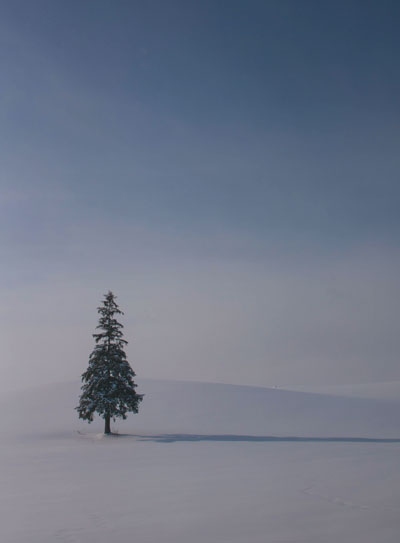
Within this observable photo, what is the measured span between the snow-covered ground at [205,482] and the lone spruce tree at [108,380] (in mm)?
2142

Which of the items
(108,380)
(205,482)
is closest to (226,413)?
(108,380)

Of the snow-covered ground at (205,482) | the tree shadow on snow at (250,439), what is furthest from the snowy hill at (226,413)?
the tree shadow on snow at (250,439)

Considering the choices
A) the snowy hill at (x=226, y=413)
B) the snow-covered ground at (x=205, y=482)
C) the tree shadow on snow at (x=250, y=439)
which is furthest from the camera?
the snowy hill at (x=226, y=413)

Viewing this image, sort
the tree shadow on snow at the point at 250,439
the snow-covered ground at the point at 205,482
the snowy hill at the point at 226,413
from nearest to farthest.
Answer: the snow-covered ground at the point at 205,482, the tree shadow on snow at the point at 250,439, the snowy hill at the point at 226,413

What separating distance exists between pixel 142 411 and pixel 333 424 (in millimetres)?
19112

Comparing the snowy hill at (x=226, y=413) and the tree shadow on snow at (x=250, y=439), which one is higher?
the snowy hill at (x=226, y=413)

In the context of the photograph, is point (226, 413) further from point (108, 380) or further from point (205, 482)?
point (205, 482)

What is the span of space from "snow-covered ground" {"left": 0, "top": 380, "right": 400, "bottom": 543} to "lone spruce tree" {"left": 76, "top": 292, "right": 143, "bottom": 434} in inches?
84.3

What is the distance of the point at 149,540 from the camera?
8969 mm

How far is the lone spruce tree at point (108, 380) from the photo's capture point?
3284 cm

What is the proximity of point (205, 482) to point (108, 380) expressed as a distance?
1982 centimetres

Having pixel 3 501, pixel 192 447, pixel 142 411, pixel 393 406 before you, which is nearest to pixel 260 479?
pixel 3 501

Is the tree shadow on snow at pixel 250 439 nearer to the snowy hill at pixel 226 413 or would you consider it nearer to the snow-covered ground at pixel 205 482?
the snow-covered ground at pixel 205 482

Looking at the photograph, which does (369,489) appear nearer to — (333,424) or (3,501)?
(3,501)
